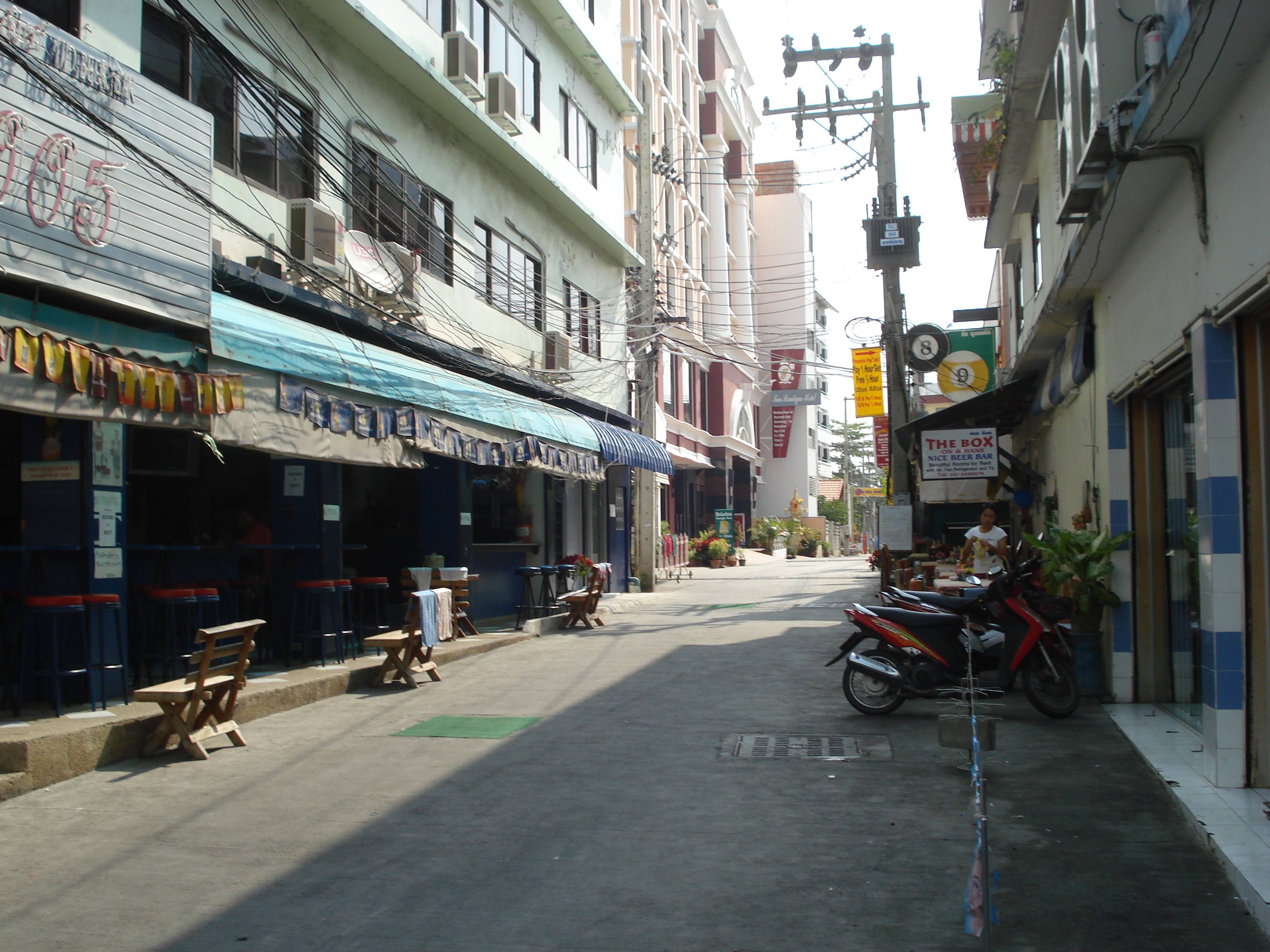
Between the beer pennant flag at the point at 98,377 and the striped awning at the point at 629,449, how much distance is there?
37.3 feet

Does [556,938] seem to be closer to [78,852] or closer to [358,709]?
[78,852]

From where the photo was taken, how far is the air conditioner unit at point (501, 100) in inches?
674

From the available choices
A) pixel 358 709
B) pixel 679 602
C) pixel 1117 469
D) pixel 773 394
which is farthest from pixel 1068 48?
pixel 773 394

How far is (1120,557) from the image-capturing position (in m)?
9.19

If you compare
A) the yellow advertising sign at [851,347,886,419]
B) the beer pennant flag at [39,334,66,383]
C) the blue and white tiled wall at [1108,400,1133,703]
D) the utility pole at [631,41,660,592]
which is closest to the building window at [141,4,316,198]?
the beer pennant flag at [39,334,66,383]

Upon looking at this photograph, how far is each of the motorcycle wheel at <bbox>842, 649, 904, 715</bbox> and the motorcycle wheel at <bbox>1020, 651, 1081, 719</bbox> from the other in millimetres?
1107

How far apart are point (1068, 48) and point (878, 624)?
4.99 meters

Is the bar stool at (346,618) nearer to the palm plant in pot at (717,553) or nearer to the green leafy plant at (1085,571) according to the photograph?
the green leafy plant at (1085,571)

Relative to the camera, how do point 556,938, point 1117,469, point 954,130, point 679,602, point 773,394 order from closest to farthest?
point 556,938
point 1117,469
point 954,130
point 679,602
point 773,394

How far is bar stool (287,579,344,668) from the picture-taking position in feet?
38.2

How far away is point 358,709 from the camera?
10.2 meters

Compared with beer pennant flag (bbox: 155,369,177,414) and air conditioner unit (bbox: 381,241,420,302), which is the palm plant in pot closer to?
air conditioner unit (bbox: 381,241,420,302)

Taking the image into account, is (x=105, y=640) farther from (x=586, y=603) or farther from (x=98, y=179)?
(x=586, y=603)

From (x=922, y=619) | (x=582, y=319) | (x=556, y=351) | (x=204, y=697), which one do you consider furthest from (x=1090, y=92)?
(x=582, y=319)
